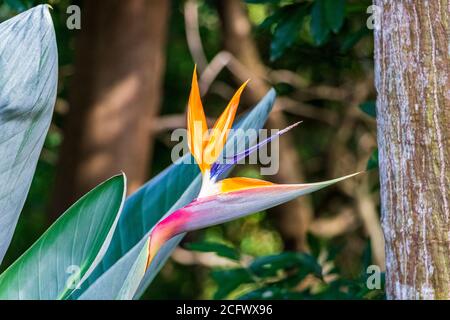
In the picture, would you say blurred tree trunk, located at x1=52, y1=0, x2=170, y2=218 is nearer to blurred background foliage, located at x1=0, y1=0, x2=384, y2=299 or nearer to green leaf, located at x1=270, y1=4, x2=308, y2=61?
blurred background foliage, located at x1=0, y1=0, x2=384, y2=299

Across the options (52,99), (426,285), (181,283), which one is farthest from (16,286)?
(181,283)

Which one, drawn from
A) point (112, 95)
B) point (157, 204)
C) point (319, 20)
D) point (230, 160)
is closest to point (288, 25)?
point (319, 20)

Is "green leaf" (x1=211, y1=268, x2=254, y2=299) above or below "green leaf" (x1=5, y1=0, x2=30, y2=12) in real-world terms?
below

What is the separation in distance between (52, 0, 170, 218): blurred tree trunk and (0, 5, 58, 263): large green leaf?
2.04m

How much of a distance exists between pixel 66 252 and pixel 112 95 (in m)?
2.04

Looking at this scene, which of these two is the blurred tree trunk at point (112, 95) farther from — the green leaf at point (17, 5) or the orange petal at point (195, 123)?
the orange petal at point (195, 123)

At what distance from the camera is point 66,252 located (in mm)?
1093

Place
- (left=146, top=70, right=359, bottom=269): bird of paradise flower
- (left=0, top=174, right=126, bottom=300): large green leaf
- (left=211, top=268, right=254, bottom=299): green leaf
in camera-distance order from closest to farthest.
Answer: (left=146, top=70, right=359, bottom=269): bird of paradise flower
(left=0, top=174, right=126, bottom=300): large green leaf
(left=211, top=268, right=254, bottom=299): green leaf

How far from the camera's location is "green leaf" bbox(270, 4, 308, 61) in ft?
6.24

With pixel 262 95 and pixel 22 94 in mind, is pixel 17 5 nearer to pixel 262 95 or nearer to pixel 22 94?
pixel 22 94

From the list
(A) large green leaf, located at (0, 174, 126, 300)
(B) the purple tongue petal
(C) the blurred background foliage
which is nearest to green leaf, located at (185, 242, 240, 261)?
(A) large green leaf, located at (0, 174, 126, 300)

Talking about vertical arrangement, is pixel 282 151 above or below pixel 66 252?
above

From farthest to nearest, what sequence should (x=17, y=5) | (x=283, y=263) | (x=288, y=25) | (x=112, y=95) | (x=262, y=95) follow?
1. (x=262, y=95)
2. (x=112, y=95)
3. (x=283, y=263)
4. (x=288, y=25)
5. (x=17, y=5)

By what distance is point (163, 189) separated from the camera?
1.33m
